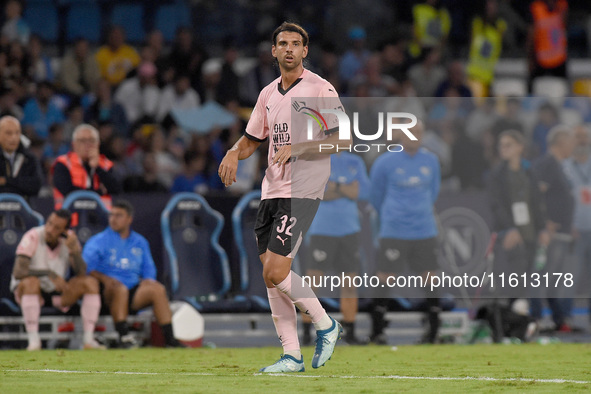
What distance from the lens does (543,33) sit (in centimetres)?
2016

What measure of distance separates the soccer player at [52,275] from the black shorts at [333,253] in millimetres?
2447

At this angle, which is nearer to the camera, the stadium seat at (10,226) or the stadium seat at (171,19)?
the stadium seat at (10,226)

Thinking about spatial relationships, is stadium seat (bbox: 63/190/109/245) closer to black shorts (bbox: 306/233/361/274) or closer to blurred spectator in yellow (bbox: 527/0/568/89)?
black shorts (bbox: 306/233/361/274)

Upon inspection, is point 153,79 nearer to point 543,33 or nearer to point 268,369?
point 543,33

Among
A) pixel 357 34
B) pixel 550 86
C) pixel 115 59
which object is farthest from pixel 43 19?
pixel 550 86

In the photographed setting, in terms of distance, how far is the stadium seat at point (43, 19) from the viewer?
66.0ft

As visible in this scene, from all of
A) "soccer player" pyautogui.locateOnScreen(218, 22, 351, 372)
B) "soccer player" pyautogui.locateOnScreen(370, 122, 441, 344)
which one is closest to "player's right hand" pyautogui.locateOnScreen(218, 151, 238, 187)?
"soccer player" pyautogui.locateOnScreen(218, 22, 351, 372)

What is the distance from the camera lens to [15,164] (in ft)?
42.0

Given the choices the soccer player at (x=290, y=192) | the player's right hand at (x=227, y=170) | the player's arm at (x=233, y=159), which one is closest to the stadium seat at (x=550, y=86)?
the player's arm at (x=233, y=159)

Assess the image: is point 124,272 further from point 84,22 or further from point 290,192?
point 84,22

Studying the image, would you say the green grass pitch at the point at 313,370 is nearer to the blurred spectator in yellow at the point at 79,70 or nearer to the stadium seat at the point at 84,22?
the blurred spectator in yellow at the point at 79,70

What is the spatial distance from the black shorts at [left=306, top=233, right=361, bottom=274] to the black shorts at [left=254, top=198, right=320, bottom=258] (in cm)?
454

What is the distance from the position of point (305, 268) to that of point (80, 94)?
6629mm

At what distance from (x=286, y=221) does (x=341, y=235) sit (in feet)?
15.9
